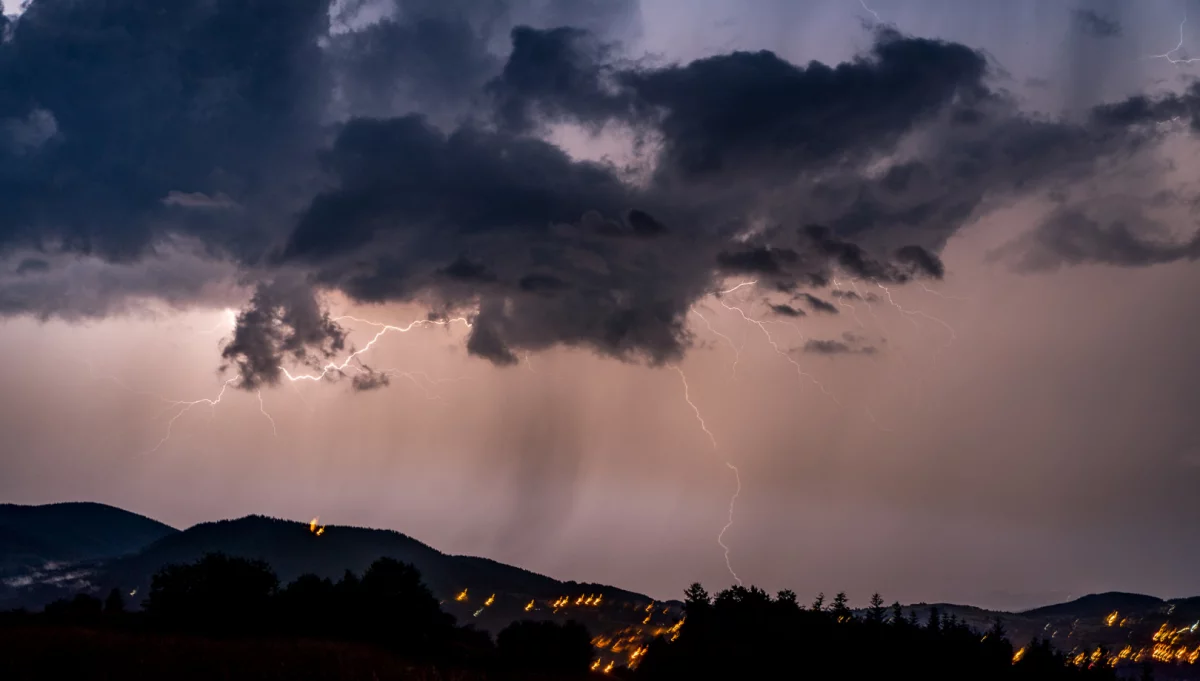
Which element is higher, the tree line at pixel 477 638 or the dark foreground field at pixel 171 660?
the tree line at pixel 477 638

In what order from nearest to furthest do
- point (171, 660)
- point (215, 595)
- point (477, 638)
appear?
point (171, 660), point (215, 595), point (477, 638)

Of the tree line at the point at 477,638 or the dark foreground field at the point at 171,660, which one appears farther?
the tree line at the point at 477,638

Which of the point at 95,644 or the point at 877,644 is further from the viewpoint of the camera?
the point at 877,644

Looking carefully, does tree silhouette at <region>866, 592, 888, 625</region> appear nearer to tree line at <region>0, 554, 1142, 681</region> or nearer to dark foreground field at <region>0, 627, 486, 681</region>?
tree line at <region>0, 554, 1142, 681</region>

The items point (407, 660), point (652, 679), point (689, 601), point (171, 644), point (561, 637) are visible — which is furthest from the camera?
point (689, 601)

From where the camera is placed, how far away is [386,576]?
5109 cm

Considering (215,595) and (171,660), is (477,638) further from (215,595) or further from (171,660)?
(171,660)

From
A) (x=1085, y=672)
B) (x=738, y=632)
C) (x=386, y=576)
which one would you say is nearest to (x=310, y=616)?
(x=386, y=576)

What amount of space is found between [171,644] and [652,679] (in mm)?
20382

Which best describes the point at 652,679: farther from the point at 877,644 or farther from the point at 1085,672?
the point at 1085,672

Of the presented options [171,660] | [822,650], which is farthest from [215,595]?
[822,650]

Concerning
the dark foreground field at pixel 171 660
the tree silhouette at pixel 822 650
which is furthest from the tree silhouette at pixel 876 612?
the dark foreground field at pixel 171 660

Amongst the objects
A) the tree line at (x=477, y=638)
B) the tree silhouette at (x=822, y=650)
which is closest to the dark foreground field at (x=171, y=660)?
the tree line at (x=477, y=638)

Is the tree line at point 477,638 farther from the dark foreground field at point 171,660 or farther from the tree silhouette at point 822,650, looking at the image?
the dark foreground field at point 171,660
